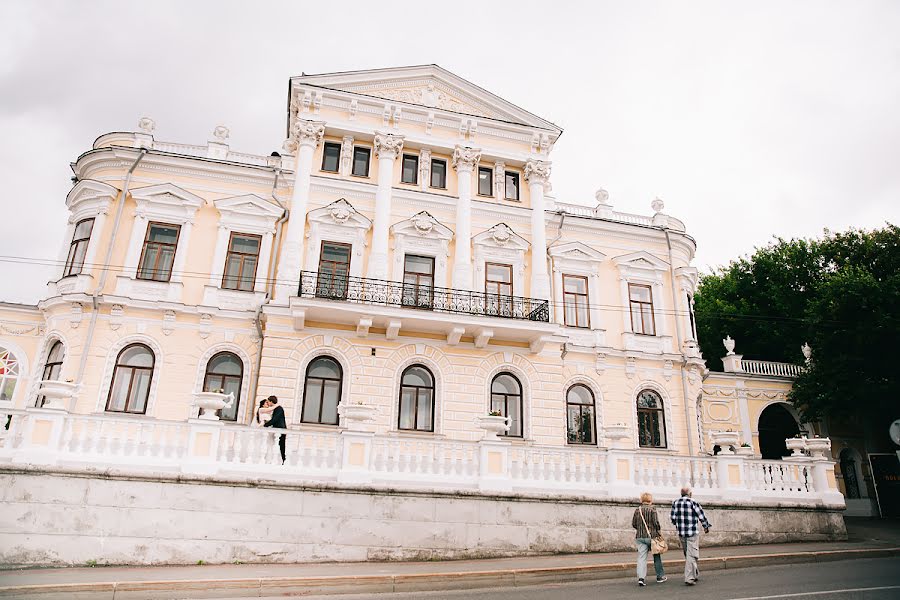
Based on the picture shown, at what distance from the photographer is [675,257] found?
24.8 metres

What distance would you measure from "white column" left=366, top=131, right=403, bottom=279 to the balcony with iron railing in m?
0.70

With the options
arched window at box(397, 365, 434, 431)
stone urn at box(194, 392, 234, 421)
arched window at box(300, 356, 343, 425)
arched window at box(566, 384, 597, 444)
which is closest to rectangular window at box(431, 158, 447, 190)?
arched window at box(397, 365, 434, 431)

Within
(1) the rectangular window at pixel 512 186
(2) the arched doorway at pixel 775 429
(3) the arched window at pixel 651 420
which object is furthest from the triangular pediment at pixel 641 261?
(2) the arched doorway at pixel 775 429

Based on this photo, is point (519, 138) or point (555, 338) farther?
point (519, 138)

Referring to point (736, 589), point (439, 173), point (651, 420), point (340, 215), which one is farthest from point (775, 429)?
point (340, 215)

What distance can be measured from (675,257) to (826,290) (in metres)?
6.04

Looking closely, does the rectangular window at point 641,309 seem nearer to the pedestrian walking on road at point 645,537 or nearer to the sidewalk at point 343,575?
the sidewalk at point 343,575

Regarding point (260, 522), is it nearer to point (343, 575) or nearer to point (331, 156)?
point (343, 575)

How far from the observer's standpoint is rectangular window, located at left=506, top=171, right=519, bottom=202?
2273cm

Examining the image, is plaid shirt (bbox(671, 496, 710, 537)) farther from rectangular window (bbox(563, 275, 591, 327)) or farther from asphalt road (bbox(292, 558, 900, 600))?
rectangular window (bbox(563, 275, 591, 327))

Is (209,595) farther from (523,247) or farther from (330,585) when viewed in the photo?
(523,247)

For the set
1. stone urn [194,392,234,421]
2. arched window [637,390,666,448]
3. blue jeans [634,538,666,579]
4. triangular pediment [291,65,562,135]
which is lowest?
blue jeans [634,538,666,579]

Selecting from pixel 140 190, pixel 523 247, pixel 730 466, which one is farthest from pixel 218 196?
pixel 730 466

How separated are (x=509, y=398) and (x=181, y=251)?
39.6 ft
